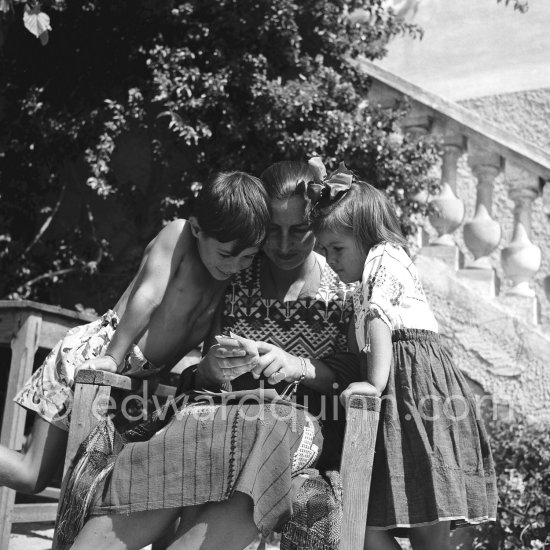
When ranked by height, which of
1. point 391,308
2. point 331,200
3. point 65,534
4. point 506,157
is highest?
point 506,157

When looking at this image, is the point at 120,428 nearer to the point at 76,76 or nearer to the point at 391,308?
the point at 391,308

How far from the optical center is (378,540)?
8.31 feet

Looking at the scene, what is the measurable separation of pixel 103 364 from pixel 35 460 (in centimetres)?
48

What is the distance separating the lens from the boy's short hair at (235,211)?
2631mm

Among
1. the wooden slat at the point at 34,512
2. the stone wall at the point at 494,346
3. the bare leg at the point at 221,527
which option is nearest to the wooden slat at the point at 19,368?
the wooden slat at the point at 34,512

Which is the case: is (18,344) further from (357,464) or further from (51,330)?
(357,464)

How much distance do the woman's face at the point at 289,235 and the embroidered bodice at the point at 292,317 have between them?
0.46 ft

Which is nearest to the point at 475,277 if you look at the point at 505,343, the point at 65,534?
the point at 505,343

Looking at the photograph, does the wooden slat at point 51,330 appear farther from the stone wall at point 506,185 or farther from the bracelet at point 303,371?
the stone wall at point 506,185

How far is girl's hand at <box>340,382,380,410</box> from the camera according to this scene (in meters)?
2.27

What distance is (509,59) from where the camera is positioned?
6.98m

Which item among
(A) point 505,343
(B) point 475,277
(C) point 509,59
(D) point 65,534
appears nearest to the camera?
(D) point 65,534

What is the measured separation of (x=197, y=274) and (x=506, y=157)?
2814mm

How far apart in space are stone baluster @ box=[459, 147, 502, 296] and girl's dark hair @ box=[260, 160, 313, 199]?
2379 mm
